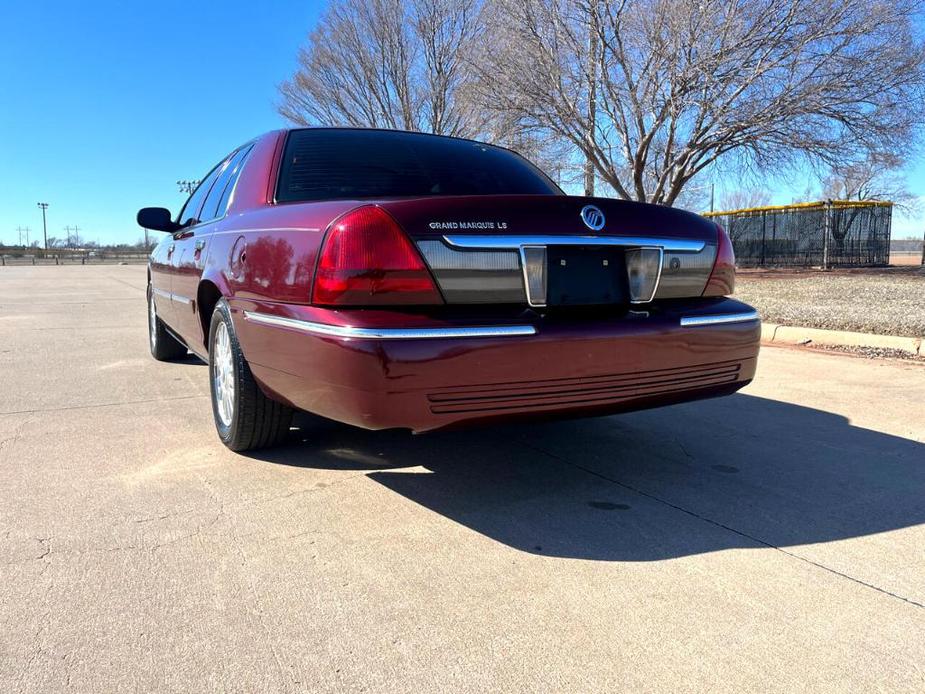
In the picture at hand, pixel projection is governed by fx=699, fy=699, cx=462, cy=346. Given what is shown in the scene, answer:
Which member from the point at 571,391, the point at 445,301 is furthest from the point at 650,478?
the point at 445,301

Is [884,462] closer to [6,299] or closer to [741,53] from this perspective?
[741,53]

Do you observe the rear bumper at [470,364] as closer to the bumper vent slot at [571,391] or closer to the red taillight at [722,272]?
the bumper vent slot at [571,391]

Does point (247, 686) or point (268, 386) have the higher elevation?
point (268, 386)

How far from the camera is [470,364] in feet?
7.75

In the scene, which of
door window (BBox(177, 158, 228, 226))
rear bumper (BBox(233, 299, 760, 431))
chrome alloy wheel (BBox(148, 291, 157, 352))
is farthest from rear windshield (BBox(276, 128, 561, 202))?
chrome alloy wheel (BBox(148, 291, 157, 352))

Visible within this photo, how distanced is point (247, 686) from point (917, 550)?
2253mm

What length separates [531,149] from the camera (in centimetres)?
1947

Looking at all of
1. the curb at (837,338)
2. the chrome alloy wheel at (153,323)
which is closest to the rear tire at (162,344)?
the chrome alloy wheel at (153,323)

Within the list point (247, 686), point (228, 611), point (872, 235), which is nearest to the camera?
point (247, 686)

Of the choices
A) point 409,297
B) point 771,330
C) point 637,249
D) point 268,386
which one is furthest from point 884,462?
point 771,330

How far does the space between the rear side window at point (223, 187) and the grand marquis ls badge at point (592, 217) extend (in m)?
2.02

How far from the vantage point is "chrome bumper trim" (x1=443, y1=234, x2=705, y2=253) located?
243 centimetres

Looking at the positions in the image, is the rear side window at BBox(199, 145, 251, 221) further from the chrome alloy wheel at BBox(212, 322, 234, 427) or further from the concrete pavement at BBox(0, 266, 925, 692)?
the concrete pavement at BBox(0, 266, 925, 692)

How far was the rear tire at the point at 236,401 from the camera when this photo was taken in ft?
10.3
